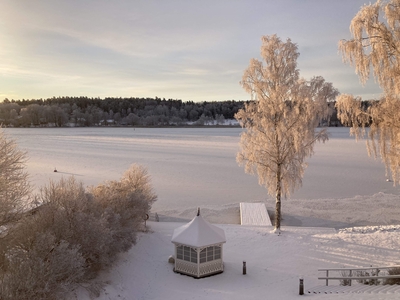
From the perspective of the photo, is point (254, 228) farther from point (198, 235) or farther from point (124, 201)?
point (124, 201)

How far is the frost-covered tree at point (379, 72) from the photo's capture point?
37.6 feet

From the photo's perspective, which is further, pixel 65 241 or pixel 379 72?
pixel 379 72

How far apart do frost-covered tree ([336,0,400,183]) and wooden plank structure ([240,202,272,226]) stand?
7.96 m

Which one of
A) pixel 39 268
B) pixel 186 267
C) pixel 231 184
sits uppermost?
pixel 39 268

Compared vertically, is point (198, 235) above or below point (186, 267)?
above

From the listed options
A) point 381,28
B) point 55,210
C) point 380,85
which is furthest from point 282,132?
point 55,210

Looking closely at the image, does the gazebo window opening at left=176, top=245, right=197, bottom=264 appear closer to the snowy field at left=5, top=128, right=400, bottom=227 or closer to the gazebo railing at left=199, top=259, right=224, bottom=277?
the gazebo railing at left=199, top=259, right=224, bottom=277

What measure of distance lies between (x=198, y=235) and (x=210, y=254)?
83 centimetres

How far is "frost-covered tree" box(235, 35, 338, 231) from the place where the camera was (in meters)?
16.1

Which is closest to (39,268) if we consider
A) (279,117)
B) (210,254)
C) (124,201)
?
(210,254)

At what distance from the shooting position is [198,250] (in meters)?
12.4

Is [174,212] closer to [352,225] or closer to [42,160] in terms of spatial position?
[352,225]

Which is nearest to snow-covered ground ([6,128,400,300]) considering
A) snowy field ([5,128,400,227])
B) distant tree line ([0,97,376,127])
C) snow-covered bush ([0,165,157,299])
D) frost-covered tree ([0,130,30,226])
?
snowy field ([5,128,400,227])

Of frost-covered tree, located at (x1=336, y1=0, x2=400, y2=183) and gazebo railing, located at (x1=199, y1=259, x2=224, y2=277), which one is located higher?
frost-covered tree, located at (x1=336, y1=0, x2=400, y2=183)
